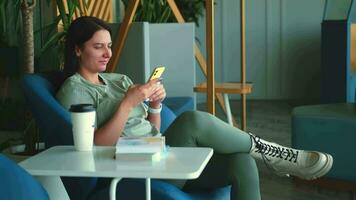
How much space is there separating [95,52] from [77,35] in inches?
4.0

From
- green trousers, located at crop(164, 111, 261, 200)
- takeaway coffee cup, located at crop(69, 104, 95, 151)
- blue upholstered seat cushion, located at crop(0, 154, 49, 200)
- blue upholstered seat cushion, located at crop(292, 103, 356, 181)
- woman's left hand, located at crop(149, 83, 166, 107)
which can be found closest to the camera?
blue upholstered seat cushion, located at crop(0, 154, 49, 200)

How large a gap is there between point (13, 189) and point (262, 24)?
20.7 feet

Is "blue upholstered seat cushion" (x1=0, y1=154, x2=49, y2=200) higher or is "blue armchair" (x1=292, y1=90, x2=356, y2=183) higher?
"blue upholstered seat cushion" (x1=0, y1=154, x2=49, y2=200)

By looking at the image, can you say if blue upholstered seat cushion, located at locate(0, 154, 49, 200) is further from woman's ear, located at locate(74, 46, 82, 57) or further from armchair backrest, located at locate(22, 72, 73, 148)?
woman's ear, located at locate(74, 46, 82, 57)

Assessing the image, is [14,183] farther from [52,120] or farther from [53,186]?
[52,120]

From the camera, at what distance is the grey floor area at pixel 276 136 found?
3.36 meters

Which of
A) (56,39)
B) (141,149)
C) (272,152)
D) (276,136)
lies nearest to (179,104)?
(56,39)

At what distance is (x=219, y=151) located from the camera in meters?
2.38

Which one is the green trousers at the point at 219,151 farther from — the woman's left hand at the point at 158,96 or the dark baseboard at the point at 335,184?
the dark baseboard at the point at 335,184

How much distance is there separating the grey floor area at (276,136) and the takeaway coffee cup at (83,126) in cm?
175

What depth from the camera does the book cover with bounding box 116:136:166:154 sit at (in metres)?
1.66

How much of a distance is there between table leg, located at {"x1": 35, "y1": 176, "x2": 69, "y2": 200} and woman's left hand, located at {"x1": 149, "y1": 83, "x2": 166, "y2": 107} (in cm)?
62

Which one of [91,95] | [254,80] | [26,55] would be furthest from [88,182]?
[254,80]

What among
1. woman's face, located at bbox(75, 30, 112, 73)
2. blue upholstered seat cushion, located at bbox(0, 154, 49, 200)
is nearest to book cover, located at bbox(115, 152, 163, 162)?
blue upholstered seat cushion, located at bbox(0, 154, 49, 200)
